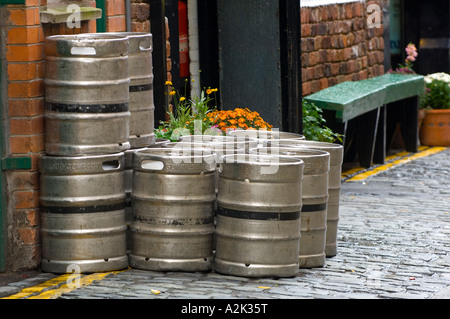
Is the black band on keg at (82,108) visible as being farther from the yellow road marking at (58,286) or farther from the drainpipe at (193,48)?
the drainpipe at (193,48)

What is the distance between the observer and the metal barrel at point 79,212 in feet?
20.9

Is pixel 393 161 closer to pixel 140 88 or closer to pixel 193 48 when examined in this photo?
pixel 193 48

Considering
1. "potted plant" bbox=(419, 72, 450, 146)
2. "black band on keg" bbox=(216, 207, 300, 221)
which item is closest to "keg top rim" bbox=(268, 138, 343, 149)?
"black band on keg" bbox=(216, 207, 300, 221)

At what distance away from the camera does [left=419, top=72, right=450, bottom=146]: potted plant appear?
14.5 meters

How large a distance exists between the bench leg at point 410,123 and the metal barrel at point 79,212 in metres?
7.85

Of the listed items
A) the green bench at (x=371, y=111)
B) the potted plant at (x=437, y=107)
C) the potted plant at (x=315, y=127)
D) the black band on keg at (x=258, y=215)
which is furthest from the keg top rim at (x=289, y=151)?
the potted plant at (x=437, y=107)

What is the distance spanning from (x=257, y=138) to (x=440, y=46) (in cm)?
1003

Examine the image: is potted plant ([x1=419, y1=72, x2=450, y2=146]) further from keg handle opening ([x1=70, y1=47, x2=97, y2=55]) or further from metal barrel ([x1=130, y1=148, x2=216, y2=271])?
keg handle opening ([x1=70, y1=47, x2=97, y2=55])

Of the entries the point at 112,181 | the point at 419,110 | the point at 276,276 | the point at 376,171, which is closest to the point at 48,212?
the point at 112,181

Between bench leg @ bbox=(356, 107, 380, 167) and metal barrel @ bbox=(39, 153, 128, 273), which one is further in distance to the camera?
bench leg @ bbox=(356, 107, 380, 167)

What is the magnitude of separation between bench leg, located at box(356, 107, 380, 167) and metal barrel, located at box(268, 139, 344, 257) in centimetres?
520

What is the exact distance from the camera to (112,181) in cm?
648

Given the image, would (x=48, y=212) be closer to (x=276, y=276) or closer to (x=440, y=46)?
(x=276, y=276)

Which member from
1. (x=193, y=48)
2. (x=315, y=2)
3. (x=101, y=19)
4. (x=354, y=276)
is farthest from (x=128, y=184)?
(x=315, y=2)
